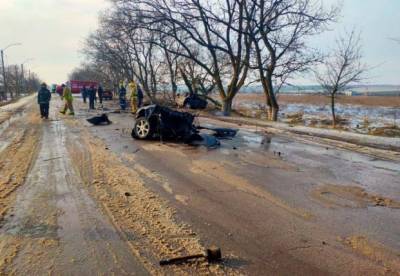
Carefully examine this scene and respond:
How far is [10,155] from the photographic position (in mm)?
9461

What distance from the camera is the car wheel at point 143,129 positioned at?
12.0 meters

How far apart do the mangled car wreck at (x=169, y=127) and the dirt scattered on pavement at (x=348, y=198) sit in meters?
4.88

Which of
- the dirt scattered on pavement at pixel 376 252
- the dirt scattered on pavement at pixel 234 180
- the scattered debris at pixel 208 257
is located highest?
the dirt scattered on pavement at pixel 234 180

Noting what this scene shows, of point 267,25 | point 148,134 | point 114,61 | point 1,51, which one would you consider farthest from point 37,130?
point 1,51

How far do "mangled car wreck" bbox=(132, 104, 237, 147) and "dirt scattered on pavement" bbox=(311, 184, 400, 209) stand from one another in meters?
4.88

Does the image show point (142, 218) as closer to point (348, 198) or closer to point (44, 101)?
point (348, 198)

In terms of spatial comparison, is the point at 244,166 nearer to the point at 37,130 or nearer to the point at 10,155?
the point at 10,155

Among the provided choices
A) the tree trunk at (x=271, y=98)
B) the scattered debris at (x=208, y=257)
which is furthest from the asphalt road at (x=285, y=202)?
the tree trunk at (x=271, y=98)

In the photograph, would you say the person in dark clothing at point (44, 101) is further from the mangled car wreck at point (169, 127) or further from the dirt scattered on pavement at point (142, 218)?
the dirt scattered on pavement at point (142, 218)

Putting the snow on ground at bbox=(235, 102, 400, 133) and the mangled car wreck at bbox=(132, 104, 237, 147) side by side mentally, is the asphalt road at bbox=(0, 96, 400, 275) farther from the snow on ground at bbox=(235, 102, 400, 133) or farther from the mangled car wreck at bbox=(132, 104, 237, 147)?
the snow on ground at bbox=(235, 102, 400, 133)

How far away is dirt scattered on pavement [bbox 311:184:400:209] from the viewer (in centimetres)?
585

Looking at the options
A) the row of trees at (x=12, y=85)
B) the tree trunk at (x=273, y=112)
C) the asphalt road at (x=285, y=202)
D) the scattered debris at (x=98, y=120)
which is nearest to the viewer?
the asphalt road at (x=285, y=202)

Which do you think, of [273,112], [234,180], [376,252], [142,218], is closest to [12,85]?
[273,112]

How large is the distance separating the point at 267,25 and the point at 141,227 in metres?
Result: 22.2
